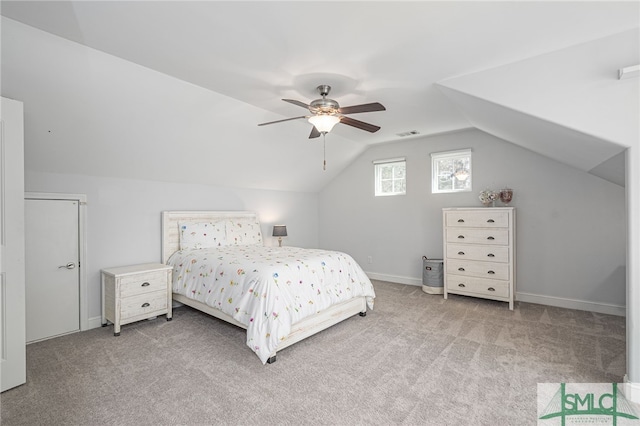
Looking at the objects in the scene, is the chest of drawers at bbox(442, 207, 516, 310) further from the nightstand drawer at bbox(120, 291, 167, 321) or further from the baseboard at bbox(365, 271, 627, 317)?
the nightstand drawer at bbox(120, 291, 167, 321)

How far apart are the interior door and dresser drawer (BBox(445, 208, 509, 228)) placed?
4.99m

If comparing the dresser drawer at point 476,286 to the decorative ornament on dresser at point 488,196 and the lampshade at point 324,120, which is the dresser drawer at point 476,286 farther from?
the lampshade at point 324,120

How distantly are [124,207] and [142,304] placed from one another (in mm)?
1303

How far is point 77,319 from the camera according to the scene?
3664 mm

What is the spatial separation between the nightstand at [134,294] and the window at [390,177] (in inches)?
159

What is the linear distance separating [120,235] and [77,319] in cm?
105

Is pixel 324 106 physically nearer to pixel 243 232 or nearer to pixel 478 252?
pixel 243 232

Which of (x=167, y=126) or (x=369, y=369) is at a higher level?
(x=167, y=126)

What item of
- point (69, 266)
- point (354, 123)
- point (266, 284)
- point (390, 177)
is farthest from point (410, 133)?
point (69, 266)

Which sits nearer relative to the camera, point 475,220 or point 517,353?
point 517,353

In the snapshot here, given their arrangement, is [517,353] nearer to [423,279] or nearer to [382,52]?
[423,279]

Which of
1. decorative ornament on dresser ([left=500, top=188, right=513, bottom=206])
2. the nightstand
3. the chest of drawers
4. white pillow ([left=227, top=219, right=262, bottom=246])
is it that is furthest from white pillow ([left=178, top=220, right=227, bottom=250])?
decorative ornament on dresser ([left=500, top=188, right=513, bottom=206])

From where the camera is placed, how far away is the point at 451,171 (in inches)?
214

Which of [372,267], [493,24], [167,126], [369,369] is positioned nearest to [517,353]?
[369,369]
